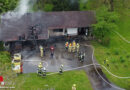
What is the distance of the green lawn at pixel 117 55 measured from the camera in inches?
847

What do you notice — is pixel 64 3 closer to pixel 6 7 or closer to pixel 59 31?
pixel 59 31

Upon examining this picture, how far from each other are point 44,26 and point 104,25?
9.45m

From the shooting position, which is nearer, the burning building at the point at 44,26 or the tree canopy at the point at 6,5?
the burning building at the point at 44,26

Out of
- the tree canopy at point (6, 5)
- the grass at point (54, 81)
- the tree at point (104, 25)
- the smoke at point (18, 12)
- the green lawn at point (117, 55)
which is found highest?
the tree canopy at point (6, 5)

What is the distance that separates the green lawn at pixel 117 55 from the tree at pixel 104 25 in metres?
1.48

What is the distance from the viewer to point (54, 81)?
20406 mm

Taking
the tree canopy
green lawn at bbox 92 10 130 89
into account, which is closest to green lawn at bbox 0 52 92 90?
green lawn at bbox 92 10 130 89

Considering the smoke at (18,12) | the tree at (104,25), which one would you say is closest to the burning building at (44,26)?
the smoke at (18,12)

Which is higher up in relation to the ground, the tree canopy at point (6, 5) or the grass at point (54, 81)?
the tree canopy at point (6, 5)

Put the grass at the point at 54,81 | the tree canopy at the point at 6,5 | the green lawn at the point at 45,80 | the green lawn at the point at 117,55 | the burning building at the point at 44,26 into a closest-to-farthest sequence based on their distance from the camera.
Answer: the green lawn at the point at 45,80
the grass at the point at 54,81
the green lawn at the point at 117,55
the burning building at the point at 44,26
the tree canopy at the point at 6,5

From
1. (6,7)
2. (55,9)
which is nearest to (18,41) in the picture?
(6,7)

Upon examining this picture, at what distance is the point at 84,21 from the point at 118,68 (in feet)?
33.5

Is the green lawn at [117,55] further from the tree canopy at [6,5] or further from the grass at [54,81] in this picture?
the tree canopy at [6,5]

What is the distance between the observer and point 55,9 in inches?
1414
